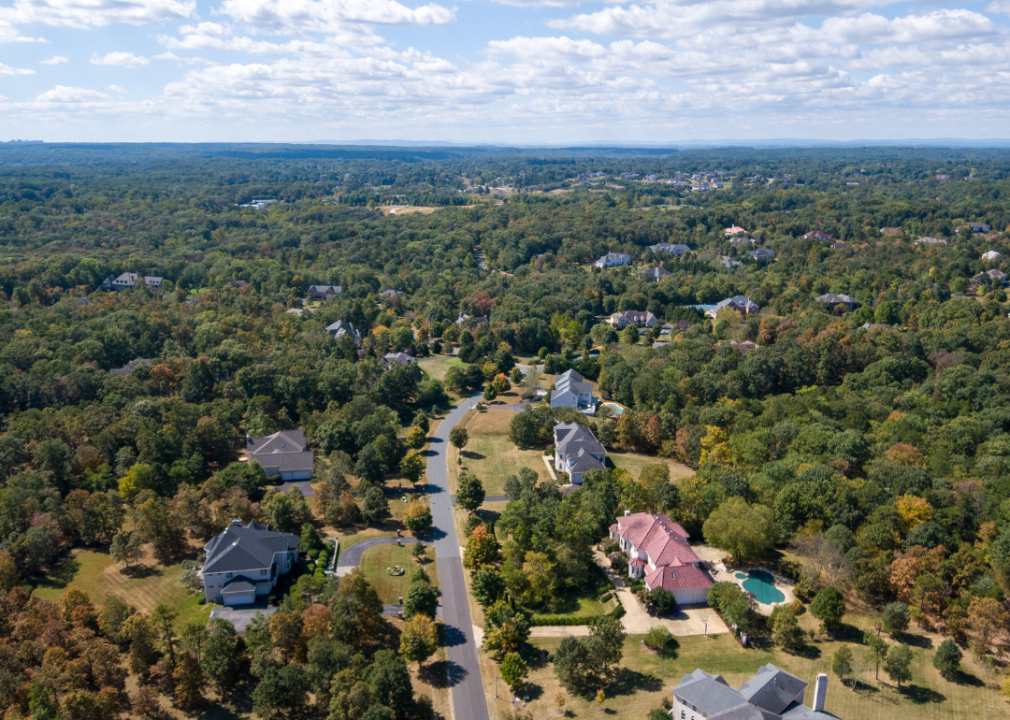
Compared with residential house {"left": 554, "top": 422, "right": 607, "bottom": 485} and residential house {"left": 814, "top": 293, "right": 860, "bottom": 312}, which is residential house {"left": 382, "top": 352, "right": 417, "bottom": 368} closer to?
residential house {"left": 554, "top": 422, "right": 607, "bottom": 485}

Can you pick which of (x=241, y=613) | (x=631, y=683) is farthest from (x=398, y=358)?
(x=631, y=683)

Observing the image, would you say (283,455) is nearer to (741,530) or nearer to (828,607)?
(741,530)

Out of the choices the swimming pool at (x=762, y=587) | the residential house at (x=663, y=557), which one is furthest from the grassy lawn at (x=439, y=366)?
the swimming pool at (x=762, y=587)

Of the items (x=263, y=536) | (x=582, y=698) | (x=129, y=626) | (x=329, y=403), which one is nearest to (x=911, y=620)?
(x=582, y=698)

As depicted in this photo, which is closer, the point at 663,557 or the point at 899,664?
the point at 899,664

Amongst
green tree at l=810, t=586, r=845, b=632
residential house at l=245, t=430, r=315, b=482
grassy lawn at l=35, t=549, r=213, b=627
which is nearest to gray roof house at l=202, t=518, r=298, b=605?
grassy lawn at l=35, t=549, r=213, b=627

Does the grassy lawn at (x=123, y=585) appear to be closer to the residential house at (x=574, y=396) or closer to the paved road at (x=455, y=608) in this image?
the paved road at (x=455, y=608)
